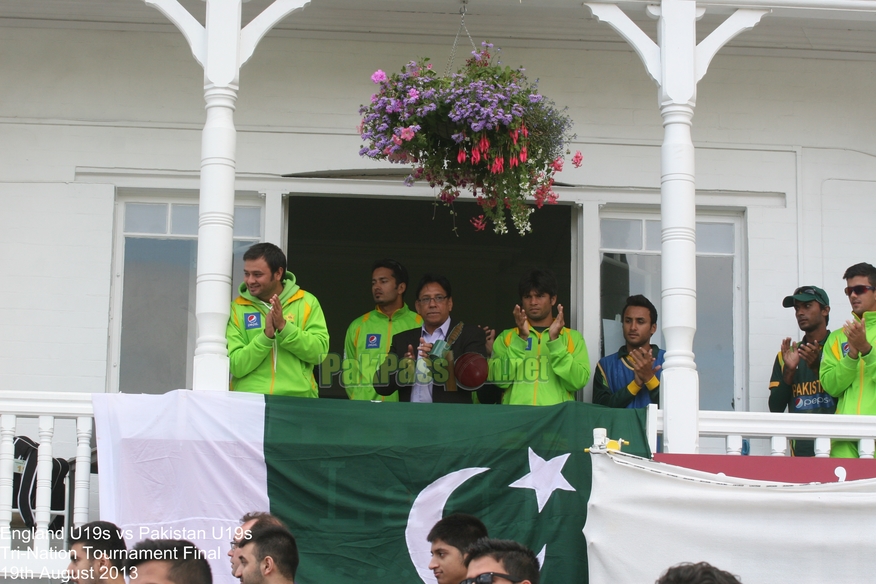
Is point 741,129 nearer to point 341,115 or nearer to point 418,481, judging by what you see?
point 341,115

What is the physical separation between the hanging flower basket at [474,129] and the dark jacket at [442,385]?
70 centimetres

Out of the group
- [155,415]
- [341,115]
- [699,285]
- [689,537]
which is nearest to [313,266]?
[341,115]

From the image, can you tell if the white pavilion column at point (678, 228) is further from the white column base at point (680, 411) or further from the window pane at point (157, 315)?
the window pane at point (157, 315)

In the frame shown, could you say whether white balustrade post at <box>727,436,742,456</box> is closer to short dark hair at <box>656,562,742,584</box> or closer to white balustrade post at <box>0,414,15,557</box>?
short dark hair at <box>656,562,742,584</box>

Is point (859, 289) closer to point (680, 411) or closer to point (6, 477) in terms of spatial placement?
point (680, 411)

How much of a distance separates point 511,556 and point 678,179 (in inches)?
119

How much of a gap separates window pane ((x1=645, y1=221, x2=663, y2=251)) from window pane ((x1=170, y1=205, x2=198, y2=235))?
3243 millimetres

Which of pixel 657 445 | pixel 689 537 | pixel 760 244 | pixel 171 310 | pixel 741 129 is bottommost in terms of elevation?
pixel 689 537

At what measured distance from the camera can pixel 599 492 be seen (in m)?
6.34

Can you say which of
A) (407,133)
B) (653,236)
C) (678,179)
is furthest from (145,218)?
(678,179)

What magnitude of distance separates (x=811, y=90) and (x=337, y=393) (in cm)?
579

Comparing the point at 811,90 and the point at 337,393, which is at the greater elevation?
the point at 811,90

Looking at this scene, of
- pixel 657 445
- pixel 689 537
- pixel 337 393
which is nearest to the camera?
pixel 689 537

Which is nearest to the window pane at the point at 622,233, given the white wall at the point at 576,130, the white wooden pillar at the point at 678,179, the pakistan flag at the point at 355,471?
the white wall at the point at 576,130
